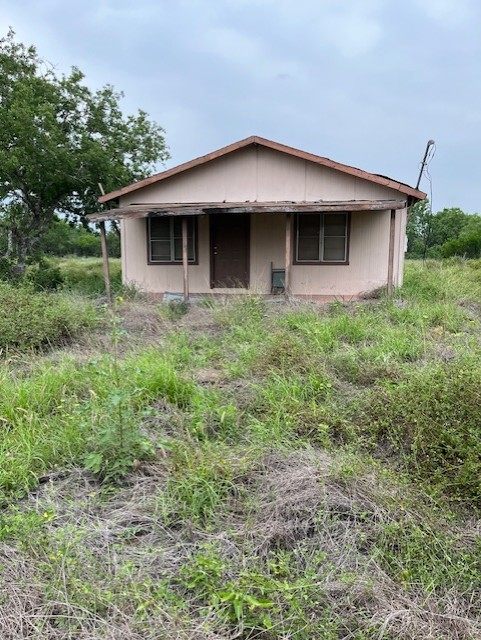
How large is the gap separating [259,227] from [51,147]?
7.05 metres

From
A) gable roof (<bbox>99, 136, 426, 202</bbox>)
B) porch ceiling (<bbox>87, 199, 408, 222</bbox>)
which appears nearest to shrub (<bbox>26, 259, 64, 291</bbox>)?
porch ceiling (<bbox>87, 199, 408, 222</bbox>)

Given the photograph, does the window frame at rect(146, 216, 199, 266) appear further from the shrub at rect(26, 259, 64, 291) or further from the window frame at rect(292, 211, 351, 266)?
the shrub at rect(26, 259, 64, 291)

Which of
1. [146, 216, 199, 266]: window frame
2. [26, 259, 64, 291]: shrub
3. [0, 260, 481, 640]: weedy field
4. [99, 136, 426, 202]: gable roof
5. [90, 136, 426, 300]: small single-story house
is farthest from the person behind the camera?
[26, 259, 64, 291]: shrub

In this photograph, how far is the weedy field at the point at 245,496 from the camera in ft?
7.16

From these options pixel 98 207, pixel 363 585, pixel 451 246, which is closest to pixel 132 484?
pixel 363 585

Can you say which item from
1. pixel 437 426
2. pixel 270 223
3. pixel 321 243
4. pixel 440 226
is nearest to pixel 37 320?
pixel 437 426

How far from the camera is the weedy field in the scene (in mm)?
2184

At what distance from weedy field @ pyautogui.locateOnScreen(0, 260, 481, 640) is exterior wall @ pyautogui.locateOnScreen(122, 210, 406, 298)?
20.7 feet

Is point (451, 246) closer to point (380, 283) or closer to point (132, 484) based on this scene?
point (380, 283)

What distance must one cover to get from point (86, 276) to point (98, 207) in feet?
9.11

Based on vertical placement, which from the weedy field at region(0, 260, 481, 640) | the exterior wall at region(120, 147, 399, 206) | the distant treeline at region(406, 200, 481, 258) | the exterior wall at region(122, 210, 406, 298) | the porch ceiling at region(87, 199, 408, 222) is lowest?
Result: the weedy field at region(0, 260, 481, 640)

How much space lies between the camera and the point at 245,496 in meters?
2.99

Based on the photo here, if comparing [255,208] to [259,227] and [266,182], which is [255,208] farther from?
[259,227]

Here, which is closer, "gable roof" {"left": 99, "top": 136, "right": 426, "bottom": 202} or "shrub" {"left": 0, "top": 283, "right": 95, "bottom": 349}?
"shrub" {"left": 0, "top": 283, "right": 95, "bottom": 349}
